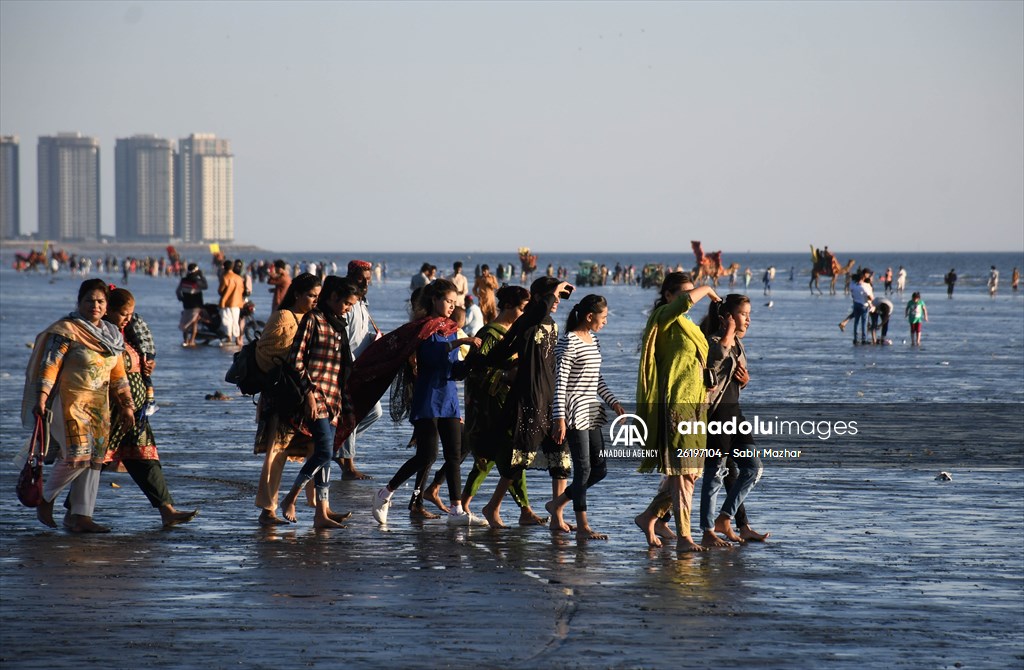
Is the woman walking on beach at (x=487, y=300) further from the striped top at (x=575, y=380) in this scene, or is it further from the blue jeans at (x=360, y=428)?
the striped top at (x=575, y=380)

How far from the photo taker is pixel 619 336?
34.5 meters

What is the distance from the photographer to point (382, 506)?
9.29 metres

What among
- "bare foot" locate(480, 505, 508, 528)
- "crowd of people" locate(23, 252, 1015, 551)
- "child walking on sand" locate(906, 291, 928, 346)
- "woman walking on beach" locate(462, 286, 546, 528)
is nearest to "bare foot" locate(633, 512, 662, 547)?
"crowd of people" locate(23, 252, 1015, 551)

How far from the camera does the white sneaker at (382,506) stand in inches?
365

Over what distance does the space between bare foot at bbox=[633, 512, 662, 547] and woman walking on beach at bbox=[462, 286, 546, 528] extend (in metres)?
0.89

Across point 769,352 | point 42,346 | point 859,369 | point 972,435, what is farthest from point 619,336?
point 42,346

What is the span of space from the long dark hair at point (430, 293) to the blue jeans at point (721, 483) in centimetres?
198

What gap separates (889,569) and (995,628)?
1.32 meters

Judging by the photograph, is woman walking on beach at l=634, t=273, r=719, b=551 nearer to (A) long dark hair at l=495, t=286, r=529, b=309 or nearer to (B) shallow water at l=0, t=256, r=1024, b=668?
(B) shallow water at l=0, t=256, r=1024, b=668

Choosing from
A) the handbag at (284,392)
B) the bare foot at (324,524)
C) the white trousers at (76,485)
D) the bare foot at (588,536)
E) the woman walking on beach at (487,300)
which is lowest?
the bare foot at (324,524)

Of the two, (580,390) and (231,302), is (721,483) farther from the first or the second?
(231,302)

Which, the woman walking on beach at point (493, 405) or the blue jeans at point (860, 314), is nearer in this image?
the woman walking on beach at point (493, 405)

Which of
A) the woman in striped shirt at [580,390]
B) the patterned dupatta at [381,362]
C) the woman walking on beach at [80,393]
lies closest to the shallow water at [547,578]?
the woman walking on beach at [80,393]

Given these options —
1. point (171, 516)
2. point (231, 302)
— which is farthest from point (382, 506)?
point (231, 302)
